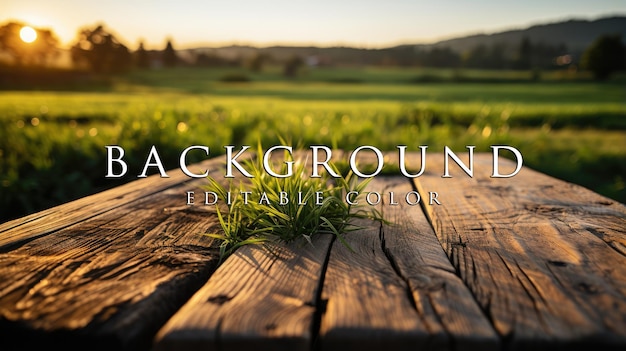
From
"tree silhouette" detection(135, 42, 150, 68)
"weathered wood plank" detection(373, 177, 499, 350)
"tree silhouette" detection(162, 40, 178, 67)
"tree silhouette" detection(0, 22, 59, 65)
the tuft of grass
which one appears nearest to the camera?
"weathered wood plank" detection(373, 177, 499, 350)

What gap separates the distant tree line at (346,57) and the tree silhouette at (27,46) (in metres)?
0.07

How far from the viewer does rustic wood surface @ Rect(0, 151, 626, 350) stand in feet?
2.90

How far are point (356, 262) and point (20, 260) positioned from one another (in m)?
0.98

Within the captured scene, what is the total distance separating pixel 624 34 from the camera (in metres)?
54.5

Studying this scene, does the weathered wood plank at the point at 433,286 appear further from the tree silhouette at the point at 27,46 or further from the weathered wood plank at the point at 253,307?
the tree silhouette at the point at 27,46

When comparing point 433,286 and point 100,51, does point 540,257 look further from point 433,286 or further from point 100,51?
point 100,51

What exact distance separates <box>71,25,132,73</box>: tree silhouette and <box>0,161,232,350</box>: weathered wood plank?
50.4m

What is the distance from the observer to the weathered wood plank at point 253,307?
0.87 m

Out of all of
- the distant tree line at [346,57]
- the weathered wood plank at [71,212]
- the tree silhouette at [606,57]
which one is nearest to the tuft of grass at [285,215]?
the weathered wood plank at [71,212]

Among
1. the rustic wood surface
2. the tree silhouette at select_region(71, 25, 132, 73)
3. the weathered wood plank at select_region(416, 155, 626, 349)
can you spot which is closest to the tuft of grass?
the rustic wood surface

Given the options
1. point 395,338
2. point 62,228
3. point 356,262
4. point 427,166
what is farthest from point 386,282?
point 427,166

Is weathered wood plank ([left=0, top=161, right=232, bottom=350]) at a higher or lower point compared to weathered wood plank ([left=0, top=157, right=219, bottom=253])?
lower

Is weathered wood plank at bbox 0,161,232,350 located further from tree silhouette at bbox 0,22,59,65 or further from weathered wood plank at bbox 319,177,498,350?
tree silhouette at bbox 0,22,59,65

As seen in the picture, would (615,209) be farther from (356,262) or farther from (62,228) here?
(62,228)
